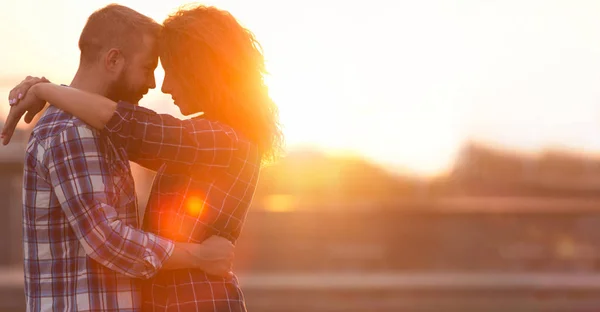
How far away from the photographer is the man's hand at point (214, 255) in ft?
8.97

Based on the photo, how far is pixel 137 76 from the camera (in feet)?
9.47

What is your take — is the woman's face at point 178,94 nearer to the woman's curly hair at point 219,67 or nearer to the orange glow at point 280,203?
the woman's curly hair at point 219,67

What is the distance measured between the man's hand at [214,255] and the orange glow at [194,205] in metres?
0.09

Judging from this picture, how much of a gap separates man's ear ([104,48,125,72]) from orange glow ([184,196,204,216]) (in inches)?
17.1

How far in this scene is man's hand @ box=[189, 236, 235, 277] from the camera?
2734 millimetres

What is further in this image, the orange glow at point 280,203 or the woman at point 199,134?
the orange glow at point 280,203

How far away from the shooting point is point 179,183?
2.78 m

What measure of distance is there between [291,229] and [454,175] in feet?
25.9

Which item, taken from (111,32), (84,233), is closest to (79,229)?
(84,233)

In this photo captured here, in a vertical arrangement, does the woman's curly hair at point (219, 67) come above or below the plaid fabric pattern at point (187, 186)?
above

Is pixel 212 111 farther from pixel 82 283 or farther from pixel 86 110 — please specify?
pixel 82 283

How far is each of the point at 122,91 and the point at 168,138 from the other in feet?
0.81

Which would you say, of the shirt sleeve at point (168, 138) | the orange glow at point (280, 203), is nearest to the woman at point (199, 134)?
the shirt sleeve at point (168, 138)

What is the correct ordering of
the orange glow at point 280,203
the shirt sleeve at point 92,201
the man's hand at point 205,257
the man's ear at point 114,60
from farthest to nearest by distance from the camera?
the orange glow at point 280,203, the man's ear at point 114,60, the man's hand at point 205,257, the shirt sleeve at point 92,201
